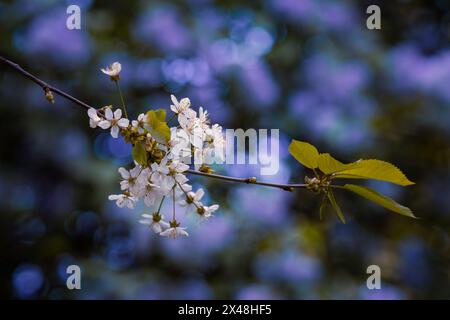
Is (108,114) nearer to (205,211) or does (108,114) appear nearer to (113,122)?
(113,122)

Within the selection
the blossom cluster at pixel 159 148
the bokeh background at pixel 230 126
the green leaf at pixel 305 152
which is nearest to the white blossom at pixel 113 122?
the blossom cluster at pixel 159 148

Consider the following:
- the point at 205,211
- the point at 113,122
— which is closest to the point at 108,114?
the point at 113,122

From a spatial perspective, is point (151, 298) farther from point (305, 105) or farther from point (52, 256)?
point (305, 105)

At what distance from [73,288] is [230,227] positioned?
0.36m

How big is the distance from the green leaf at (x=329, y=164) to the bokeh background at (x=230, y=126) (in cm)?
93

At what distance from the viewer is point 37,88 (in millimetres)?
1570

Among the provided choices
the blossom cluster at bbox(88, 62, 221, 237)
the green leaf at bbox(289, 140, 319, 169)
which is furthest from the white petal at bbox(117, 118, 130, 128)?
the green leaf at bbox(289, 140, 319, 169)

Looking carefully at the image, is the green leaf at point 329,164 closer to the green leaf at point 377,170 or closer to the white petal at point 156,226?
the green leaf at point 377,170

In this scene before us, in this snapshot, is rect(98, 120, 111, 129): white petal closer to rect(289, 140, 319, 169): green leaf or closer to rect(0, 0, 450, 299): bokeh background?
rect(289, 140, 319, 169): green leaf

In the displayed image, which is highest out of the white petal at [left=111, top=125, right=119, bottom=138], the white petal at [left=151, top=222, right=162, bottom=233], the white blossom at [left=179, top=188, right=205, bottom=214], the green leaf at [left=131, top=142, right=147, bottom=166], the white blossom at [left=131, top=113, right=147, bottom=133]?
the white blossom at [left=131, top=113, right=147, bottom=133]

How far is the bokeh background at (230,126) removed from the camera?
1507mm

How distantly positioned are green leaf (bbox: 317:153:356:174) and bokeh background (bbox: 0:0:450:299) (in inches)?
36.7

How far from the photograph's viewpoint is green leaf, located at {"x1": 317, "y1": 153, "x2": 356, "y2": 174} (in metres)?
0.49

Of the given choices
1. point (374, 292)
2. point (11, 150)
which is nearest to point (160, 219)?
point (374, 292)
